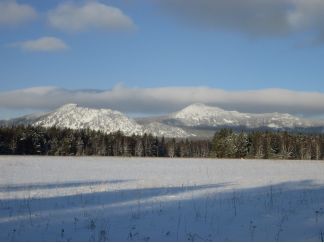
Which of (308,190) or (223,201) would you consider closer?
(223,201)

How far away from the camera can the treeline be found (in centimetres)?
12900

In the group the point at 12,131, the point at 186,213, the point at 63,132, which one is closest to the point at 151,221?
the point at 186,213

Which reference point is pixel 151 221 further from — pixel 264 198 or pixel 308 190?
pixel 308 190

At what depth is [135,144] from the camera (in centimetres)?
15950

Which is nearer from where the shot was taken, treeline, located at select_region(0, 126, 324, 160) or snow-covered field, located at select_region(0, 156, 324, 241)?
snow-covered field, located at select_region(0, 156, 324, 241)

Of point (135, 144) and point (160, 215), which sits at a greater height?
point (135, 144)

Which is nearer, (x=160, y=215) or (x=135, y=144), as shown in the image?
(x=160, y=215)

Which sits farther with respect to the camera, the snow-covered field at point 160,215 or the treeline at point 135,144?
the treeline at point 135,144

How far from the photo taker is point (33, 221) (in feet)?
47.0

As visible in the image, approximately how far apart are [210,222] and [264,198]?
6.60m

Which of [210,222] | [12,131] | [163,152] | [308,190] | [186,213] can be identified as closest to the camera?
[210,222]

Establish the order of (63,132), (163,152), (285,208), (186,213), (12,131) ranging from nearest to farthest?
(186,213) < (285,208) < (12,131) < (63,132) < (163,152)

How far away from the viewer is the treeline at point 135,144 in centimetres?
12900

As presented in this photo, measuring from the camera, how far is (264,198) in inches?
790
